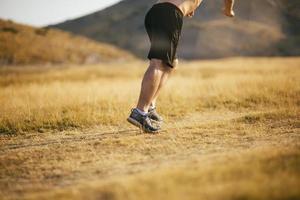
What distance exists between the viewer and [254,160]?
324cm

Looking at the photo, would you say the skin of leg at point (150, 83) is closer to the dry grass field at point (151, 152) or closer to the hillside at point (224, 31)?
the dry grass field at point (151, 152)

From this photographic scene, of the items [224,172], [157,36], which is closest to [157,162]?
[224,172]

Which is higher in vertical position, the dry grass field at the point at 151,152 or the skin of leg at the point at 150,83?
the skin of leg at the point at 150,83

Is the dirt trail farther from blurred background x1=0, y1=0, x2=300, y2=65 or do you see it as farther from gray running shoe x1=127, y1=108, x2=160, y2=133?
blurred background x1=0, y1=0, x2=300, y2=65

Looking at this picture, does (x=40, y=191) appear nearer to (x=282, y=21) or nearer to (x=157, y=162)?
(x=157, y=162)

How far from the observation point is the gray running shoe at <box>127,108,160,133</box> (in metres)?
4.95

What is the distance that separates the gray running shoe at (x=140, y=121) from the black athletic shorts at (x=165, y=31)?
0.71 metres

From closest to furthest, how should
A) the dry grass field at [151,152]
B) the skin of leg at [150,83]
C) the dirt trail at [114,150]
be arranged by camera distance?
the dry grass field at [151,152] → the dirt trail at [114,150] → the skin of leg at [150,83]

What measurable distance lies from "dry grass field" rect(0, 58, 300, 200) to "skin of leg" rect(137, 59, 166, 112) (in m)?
0.42

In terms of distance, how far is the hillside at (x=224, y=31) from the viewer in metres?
75.5

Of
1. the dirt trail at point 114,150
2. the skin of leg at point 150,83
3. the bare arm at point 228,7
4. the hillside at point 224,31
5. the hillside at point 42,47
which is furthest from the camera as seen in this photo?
the hillside at point 224,31

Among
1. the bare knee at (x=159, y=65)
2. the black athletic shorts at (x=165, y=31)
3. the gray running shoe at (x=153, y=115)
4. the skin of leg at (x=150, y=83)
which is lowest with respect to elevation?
the gray running shoe at (x=153, y=115)

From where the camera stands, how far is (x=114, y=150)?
4227 mm

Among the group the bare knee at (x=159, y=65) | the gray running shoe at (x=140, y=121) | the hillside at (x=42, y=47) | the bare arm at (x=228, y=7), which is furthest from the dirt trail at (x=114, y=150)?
the hillside at (x=42, y=47)
